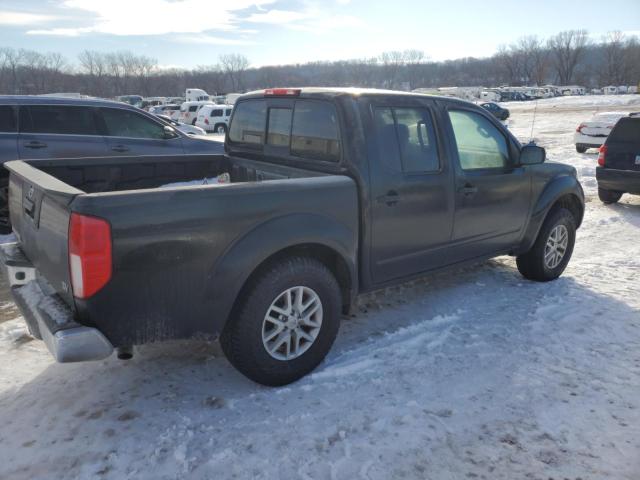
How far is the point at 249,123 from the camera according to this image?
4.77m

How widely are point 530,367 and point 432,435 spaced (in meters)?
1.16

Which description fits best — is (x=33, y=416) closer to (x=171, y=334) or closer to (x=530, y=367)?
(x=171, y=334)

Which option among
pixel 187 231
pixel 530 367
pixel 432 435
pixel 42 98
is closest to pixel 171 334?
pixel 187 231

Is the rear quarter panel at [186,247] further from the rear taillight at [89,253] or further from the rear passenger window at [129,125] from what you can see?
the rear passenger window at [129,125]

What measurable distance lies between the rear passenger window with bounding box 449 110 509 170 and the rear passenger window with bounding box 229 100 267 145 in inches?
62.7

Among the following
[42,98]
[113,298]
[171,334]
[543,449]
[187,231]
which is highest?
[42,98]

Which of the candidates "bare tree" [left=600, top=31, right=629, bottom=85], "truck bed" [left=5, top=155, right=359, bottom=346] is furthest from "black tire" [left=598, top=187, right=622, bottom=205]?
"bare tree" [left=600, top=31, right=629, bottom=85]

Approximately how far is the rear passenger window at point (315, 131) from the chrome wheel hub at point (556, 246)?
9.12 ft

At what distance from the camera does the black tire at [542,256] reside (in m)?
5.40

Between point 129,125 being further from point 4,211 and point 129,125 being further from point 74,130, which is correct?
point 4,211

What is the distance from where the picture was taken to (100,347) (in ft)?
8.82

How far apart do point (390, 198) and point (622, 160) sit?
285 inches

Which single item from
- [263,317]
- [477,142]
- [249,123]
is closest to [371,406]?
[263,317]

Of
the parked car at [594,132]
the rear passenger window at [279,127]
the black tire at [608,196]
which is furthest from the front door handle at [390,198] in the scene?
the parked car at [594,132]
